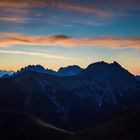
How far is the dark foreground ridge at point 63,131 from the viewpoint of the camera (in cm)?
8965

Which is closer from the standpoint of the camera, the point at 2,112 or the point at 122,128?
the point at 122,128

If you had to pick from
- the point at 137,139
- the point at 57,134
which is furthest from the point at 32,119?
the point at 137,139

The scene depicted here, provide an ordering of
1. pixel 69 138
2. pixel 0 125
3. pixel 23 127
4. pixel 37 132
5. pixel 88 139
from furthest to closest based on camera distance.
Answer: pixel 0 125 → pixel 23 127 → pixel 37 132 → pixel 69 138 → pixel 88 139

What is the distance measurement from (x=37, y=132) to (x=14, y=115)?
35.3m

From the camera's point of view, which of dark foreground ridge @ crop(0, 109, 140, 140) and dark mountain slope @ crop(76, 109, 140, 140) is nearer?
dark mountain slope @ crop(76, 109, 140, 140)

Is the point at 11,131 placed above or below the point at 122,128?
below

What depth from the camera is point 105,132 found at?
94.3 meters

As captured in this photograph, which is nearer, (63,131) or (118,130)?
(118,130)

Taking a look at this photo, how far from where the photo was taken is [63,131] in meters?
110

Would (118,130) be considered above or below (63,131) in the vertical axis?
above

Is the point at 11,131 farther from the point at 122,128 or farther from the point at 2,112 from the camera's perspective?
the point at 122,128

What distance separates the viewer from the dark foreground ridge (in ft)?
294

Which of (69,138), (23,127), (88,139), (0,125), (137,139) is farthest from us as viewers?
(0,125)

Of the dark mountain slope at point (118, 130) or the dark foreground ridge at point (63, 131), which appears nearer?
the dark mountain slope at point (118, 130)
